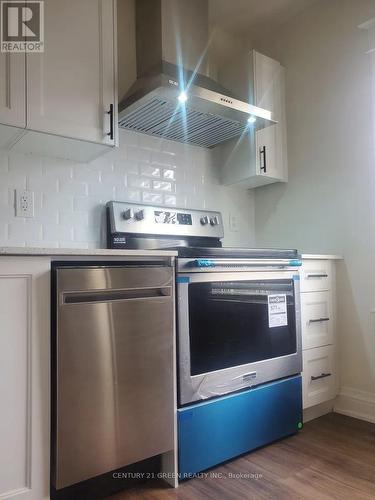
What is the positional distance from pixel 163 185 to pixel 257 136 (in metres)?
0.70

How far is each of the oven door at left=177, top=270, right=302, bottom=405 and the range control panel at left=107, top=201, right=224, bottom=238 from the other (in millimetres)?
652

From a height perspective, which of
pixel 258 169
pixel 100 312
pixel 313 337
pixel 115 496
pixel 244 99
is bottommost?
pixel 115 496

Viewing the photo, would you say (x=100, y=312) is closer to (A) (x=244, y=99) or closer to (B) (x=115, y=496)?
(B) (x=115, y=496)

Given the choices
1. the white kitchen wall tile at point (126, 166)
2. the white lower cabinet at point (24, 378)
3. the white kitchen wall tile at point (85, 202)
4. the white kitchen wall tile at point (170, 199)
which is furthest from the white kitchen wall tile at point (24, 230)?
the white kitchen wall tile at point (170, 199)

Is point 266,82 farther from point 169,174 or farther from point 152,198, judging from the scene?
point 152,198

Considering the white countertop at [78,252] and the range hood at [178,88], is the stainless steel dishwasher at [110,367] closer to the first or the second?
the white countertop at [78,252]

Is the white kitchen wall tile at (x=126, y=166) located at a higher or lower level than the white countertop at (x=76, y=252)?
higher

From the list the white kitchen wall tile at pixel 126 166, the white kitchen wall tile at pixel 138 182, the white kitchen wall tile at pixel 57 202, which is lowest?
the white kitchen wall tile at pixel 57 202

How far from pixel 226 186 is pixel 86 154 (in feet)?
3.66

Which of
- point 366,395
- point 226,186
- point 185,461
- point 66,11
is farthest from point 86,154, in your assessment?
point 366,395

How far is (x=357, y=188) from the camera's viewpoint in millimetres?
2283

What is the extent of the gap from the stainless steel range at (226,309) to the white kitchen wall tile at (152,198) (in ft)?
0.26

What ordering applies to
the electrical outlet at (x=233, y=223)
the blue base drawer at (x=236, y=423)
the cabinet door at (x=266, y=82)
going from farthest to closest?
the electrical outlet at (x=233, y=223)
the cabinet door at (x=266, y=82)
the blue base drawer at (x=236, y=423)

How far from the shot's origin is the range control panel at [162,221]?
2.09m
